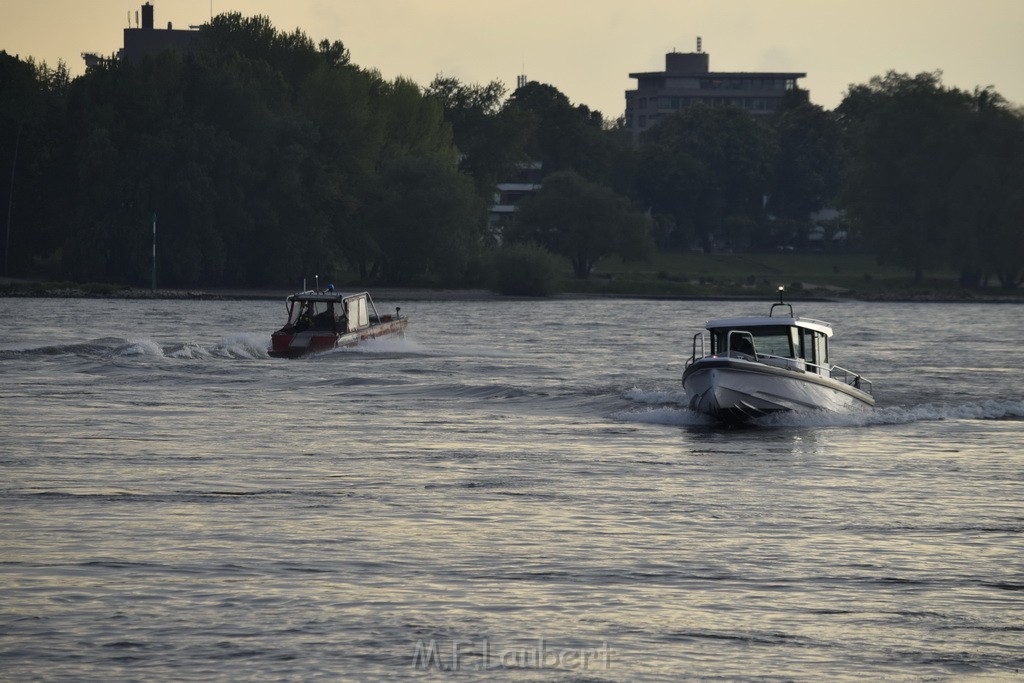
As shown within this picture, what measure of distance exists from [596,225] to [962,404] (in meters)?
102

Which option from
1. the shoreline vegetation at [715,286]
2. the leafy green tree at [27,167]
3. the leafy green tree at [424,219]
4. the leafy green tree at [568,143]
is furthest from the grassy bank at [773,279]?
the leafy green tree at [27,167]

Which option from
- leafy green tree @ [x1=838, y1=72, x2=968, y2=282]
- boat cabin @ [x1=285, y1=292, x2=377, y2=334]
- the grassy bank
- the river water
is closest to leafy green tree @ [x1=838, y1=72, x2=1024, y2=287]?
leafy green tree @ [x1=838, y1=72, x2=968, y2=282]

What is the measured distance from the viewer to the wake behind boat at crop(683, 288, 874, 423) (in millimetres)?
33594

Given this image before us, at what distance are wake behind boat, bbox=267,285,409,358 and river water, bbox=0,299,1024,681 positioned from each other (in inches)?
468

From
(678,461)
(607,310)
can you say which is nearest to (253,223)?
(607,310)

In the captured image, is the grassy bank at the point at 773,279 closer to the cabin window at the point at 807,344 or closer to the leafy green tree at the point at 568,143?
the leafy green tree at the point at 568,143

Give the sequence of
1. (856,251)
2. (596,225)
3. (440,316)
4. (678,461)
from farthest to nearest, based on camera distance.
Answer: (856,251) < (596,225) < (440,316) < (678,461)

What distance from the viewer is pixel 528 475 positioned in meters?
25.0

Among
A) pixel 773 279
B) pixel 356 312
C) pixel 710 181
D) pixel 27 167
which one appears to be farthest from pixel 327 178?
pixel 710 181

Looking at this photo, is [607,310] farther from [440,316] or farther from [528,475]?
[528,475]

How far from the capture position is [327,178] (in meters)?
126

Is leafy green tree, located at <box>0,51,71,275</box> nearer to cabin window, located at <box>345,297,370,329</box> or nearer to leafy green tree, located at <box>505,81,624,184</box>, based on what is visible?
cabin window, located at <box>345,297,370,329</box>

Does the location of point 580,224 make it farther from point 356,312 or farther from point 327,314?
point 327,314

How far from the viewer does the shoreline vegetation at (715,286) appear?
118312 mm
